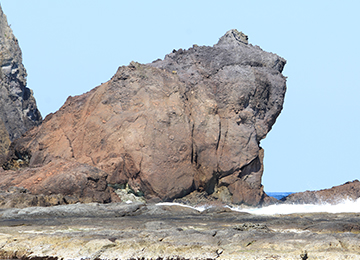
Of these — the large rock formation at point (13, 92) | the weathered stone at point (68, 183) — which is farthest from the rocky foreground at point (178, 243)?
the large rock formation at point (13, 92)

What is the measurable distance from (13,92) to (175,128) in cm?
3812

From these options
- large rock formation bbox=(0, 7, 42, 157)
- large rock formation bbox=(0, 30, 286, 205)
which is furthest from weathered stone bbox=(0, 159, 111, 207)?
large rock formation bbox=(0, 7, 42, 157)

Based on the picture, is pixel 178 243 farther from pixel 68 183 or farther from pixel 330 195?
pixel 330 195

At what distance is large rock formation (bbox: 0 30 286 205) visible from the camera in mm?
26562

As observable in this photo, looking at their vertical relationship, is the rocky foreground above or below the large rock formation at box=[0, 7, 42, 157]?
below

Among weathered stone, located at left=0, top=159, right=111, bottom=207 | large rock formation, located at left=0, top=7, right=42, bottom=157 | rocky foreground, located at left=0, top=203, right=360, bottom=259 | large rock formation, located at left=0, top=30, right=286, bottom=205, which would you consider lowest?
rocky foreground, located at left=0, top=203, right=360, bottom=259

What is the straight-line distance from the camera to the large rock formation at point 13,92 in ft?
186

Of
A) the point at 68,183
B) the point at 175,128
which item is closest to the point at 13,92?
the point at 175,128

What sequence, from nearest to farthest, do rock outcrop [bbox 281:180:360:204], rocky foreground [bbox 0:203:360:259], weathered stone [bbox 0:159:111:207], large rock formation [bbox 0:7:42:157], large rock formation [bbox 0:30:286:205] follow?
rocky foreground [bbox 0:203:360:259], weathered stone [bbox 0:159:111:207], large rock formation [bbox 0:30:286:205], rock outcrop [bbox 281:180:360:204], large rock formation [bbox 0:7:42:157]

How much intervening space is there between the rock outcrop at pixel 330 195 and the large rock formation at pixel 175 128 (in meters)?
4.05

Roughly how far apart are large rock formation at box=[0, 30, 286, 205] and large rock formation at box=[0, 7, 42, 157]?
27150mm

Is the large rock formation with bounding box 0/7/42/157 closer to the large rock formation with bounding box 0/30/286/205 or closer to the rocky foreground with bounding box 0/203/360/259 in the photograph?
the large rock formation with bounding box 0/30/286/205

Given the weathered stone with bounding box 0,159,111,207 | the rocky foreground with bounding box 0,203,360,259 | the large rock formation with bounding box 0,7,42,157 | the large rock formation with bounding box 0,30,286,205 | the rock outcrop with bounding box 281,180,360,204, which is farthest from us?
the large rock formation with bounding box 0,7,42,157

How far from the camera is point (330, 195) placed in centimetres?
3281
